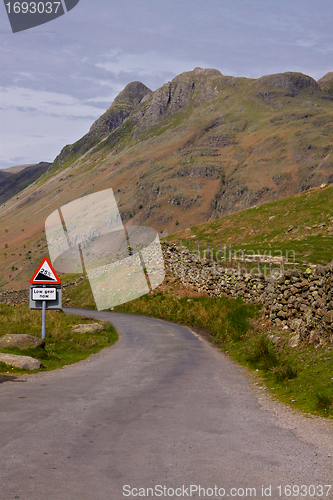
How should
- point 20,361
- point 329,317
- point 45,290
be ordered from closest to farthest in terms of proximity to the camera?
point 329,317 → point 20,361 → point 45,290

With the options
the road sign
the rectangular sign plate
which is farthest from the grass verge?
the rectangular sign plate

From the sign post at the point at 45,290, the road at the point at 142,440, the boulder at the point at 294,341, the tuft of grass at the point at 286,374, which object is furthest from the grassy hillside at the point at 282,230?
the road at the point at 142,440

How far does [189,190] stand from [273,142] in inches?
1129

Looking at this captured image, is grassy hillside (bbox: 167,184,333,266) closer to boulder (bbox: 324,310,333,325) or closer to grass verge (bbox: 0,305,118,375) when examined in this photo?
grass verge (bbox: 0,305,118,375)

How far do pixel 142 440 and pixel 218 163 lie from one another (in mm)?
124571

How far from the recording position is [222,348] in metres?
16.0

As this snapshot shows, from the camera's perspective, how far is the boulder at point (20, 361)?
1103cm

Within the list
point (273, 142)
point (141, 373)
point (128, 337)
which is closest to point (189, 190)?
point (273, 142)

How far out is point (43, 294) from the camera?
45.5 feet

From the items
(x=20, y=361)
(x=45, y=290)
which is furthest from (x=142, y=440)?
(x=45, y=290)

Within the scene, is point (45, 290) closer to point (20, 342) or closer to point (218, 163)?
point (20, 342)

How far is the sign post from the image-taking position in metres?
13.8

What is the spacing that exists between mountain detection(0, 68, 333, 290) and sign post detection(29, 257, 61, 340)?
296 ft

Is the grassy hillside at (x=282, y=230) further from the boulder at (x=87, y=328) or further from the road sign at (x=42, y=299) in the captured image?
the road sign at (x=42, y=299)
